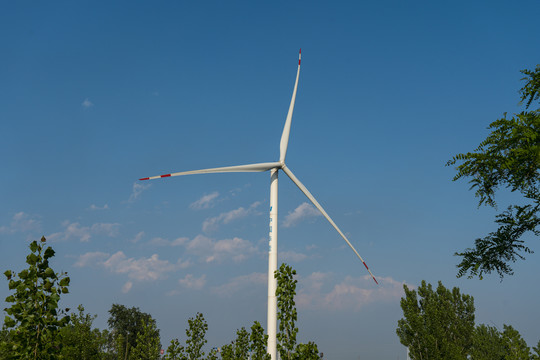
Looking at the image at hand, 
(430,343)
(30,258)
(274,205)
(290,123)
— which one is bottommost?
(30,258)

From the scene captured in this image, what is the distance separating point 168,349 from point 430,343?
3038 centimetres

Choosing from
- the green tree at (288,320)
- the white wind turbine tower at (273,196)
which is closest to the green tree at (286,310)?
the green tree at (288,320)

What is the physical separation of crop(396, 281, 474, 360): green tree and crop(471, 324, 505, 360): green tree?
1.62 metres

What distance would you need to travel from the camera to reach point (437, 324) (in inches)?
1804

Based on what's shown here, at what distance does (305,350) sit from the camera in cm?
1105

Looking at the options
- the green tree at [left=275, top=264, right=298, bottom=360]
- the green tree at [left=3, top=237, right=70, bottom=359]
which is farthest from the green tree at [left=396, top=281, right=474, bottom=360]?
the green tree at [left=3, top=237, right=70, bottom=359]

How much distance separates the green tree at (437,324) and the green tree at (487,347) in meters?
1.62

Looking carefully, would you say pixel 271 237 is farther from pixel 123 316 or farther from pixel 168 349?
pixel 123 316

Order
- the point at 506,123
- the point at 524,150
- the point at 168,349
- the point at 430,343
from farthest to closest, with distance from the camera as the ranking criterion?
the point at 430,343
the point at 168,349
the point at 506,123
the point at 524,150

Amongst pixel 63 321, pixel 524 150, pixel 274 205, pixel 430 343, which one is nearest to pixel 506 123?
pixel 524 150

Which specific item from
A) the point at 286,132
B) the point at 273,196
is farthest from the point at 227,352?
the point at 286,132

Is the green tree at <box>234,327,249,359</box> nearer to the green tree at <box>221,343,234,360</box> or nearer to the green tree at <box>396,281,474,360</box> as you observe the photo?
the green tree at <box>221,343,234,360</box>

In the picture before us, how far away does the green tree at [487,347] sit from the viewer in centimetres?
4806

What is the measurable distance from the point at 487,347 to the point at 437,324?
9.77 meters
